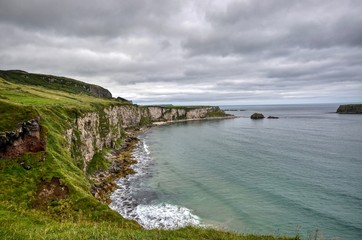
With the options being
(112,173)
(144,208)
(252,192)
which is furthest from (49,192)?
(252,192)

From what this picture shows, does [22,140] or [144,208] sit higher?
[22,140]

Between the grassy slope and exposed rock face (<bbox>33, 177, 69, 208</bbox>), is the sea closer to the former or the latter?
the grassy slope

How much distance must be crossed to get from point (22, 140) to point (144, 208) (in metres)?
24.9

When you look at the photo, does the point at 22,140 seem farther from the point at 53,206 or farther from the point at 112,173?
the point at 112,173

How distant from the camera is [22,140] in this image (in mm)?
44156

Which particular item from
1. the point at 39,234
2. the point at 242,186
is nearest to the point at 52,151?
the point at 39,234

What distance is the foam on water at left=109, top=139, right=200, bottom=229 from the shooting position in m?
46.1

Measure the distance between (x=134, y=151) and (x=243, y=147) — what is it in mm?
44455

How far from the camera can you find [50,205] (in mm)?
36469

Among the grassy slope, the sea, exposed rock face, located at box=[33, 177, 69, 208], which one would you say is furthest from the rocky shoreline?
exposed rock face, located at box=[33, 177, 69, 208]

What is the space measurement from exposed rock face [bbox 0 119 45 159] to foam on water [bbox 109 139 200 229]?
724 inches

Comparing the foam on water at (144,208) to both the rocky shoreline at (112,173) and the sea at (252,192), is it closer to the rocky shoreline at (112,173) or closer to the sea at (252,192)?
the sea at (252,192)

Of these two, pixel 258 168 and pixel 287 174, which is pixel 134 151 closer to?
pixel 258 168

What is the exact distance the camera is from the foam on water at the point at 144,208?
46.1 metres
